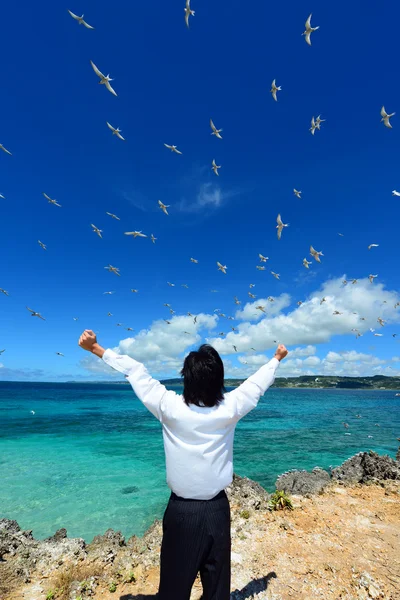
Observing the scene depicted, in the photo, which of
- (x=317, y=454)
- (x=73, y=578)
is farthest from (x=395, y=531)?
(x=317, y=454)

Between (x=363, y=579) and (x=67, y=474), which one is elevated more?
(x=363, y=579)

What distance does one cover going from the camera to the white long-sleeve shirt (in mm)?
2213

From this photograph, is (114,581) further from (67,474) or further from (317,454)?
(317,454)

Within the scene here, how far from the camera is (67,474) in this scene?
722 inches

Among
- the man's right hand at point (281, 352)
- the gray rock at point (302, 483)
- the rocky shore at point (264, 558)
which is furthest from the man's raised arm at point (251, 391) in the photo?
the gray rock at point (302, 483)

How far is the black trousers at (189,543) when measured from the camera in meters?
2.25

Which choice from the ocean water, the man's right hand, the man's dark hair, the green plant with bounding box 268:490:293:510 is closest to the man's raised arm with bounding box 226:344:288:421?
the man's dark hair

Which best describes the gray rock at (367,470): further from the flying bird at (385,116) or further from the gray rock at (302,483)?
the flying bird at (385,116)

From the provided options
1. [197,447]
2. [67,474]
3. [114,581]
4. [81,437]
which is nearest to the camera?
[197,447]

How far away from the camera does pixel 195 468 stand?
87.2 inches

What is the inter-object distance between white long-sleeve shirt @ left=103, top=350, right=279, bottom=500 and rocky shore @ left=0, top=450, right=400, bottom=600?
409 cm

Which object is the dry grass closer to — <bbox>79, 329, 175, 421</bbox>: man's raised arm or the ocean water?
<bbox>79, 329, 175, 421</bbox>: man's raised arm

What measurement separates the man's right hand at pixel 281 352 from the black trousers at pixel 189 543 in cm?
130

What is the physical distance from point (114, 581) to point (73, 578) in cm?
75
